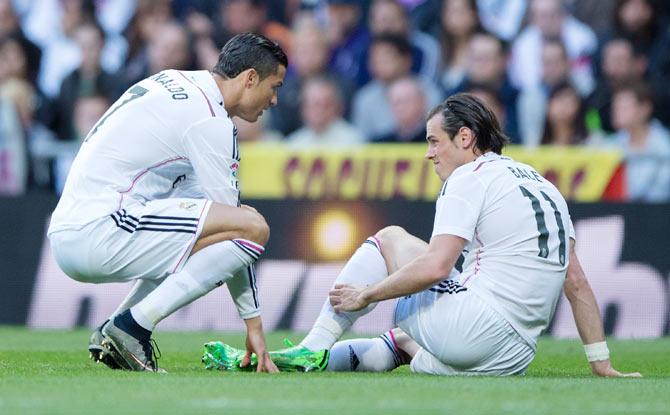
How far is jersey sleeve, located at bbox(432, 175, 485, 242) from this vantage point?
591 centimetres

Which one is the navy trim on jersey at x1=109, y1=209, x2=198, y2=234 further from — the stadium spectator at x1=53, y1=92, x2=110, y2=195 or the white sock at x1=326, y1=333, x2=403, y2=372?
the stadium spectator at x1=53, y1=92, x2=110, y2=195

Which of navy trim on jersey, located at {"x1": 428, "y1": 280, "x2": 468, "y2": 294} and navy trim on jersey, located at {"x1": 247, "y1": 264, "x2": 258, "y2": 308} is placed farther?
navy trim on jersey, located at {"x1": 247, "y1": 264, "x2": 258, "y2": 308}

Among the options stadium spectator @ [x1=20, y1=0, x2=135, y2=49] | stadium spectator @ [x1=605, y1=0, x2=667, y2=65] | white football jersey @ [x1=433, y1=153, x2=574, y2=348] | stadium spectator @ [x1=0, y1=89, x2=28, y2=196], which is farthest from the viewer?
stadium spectator @ [x1=20, y1=0, x2=135, y2=49]

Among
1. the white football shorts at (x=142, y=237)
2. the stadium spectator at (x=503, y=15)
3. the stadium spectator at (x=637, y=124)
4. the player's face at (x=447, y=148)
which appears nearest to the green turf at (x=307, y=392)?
the white football shorts at (x=142, y=237)

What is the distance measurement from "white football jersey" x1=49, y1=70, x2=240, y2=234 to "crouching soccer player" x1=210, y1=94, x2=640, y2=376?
79cm

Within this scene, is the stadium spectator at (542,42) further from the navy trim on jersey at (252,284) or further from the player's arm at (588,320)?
the navy trim on jersey at (252,284)

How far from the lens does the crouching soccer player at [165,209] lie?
6145 millimetres

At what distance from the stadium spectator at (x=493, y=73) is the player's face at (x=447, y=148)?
657 centimetres

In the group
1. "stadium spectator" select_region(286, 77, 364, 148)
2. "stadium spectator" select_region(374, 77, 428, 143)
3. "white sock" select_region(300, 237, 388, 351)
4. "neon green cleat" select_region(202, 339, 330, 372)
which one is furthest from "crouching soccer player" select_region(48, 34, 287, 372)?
"stadium spectator" select_region(286, 77, 364, 148)

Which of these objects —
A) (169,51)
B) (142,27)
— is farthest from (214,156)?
(142,27)

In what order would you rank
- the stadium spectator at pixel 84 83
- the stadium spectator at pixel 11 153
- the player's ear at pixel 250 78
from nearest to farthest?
the player's ear at pixel 250 78 < the stadium spectator at pixel 11 153 < the stadium spectator at pixel 84 83

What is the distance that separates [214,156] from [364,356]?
131 centimetres

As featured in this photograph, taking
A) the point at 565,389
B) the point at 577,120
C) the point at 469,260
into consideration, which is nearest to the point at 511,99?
the point at 577,120

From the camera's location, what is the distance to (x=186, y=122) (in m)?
6.22
